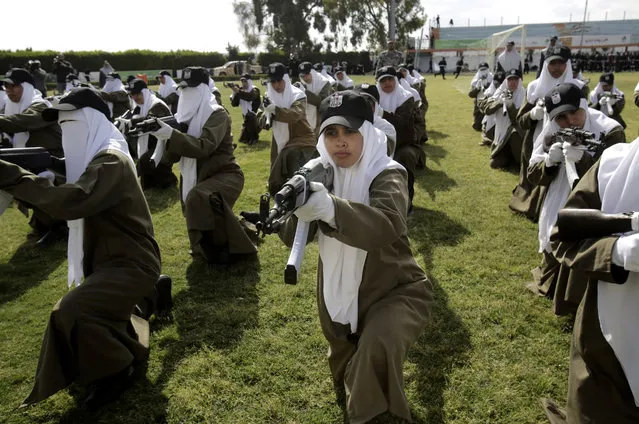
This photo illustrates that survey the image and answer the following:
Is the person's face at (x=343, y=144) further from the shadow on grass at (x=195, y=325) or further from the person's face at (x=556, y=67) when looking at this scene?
the person's face at (x=556, y=67)

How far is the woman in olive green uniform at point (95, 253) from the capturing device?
10.3ft

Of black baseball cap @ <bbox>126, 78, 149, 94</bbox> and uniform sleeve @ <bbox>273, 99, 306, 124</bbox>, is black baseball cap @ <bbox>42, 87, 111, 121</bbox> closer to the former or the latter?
uniform sleeve @ <bbox>273, 99, 306, 124</bbox>

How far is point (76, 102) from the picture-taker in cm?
351

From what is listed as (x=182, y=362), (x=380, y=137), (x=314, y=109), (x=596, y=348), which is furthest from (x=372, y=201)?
(x=314, y=109)

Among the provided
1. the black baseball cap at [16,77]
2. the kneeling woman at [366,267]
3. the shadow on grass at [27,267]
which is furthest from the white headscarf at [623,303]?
the black baseball cap at [16,77]

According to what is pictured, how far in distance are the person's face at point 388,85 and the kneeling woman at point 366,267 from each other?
14.3 feet

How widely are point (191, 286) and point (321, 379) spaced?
2222 millimetres

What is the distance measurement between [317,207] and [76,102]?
234cm

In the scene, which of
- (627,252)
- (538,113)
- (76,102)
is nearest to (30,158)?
(76,102)

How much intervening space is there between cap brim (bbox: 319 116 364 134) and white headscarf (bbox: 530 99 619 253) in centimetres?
232

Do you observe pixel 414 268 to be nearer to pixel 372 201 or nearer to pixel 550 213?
pixel 372 201

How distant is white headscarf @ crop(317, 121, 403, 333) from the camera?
2.85 meters

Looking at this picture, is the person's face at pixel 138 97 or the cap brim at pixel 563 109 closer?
the cap brim at pixel 563 109

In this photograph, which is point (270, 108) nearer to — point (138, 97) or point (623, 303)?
point (138, 97)
